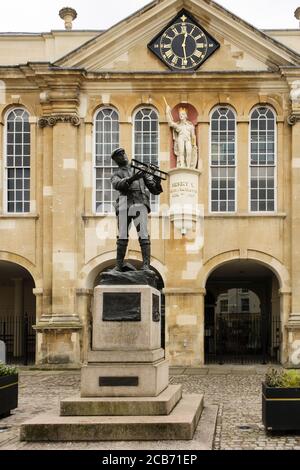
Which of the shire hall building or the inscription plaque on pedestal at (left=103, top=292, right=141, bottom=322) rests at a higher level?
the shire hall building

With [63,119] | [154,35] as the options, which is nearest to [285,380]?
[63,119]

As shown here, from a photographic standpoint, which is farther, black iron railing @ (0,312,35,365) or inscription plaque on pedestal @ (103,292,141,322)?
black iron railing @ (0,312,35,365)

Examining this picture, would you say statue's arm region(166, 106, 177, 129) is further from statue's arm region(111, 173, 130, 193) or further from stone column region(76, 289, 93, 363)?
statue's arm region(111, 173, 130, 193)

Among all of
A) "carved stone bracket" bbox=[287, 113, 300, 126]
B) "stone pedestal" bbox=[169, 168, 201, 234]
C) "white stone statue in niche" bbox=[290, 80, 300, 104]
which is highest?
"white stone statue in niche" bbox=[290, 80, 300, 104]

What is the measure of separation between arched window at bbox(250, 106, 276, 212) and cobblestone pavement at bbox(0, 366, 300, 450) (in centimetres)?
547

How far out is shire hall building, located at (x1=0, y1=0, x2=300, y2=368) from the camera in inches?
1033

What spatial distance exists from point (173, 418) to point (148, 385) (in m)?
1.05

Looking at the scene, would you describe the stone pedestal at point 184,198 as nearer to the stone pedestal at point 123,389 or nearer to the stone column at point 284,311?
the stone column at point 284,311

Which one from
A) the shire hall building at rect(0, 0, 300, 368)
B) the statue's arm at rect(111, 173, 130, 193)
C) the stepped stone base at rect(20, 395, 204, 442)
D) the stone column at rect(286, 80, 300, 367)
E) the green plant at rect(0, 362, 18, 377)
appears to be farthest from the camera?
the shire hall building at rect(0, 0, 300, 368)

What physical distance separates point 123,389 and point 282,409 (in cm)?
262

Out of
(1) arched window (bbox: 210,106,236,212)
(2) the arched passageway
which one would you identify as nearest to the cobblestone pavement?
(1) arched window (bbox: 210,106,236,212)

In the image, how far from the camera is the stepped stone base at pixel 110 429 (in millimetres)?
12125

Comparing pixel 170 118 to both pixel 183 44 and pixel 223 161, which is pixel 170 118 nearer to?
pixel 223 161

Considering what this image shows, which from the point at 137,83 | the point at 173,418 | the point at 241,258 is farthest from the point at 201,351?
the point at 173,418
